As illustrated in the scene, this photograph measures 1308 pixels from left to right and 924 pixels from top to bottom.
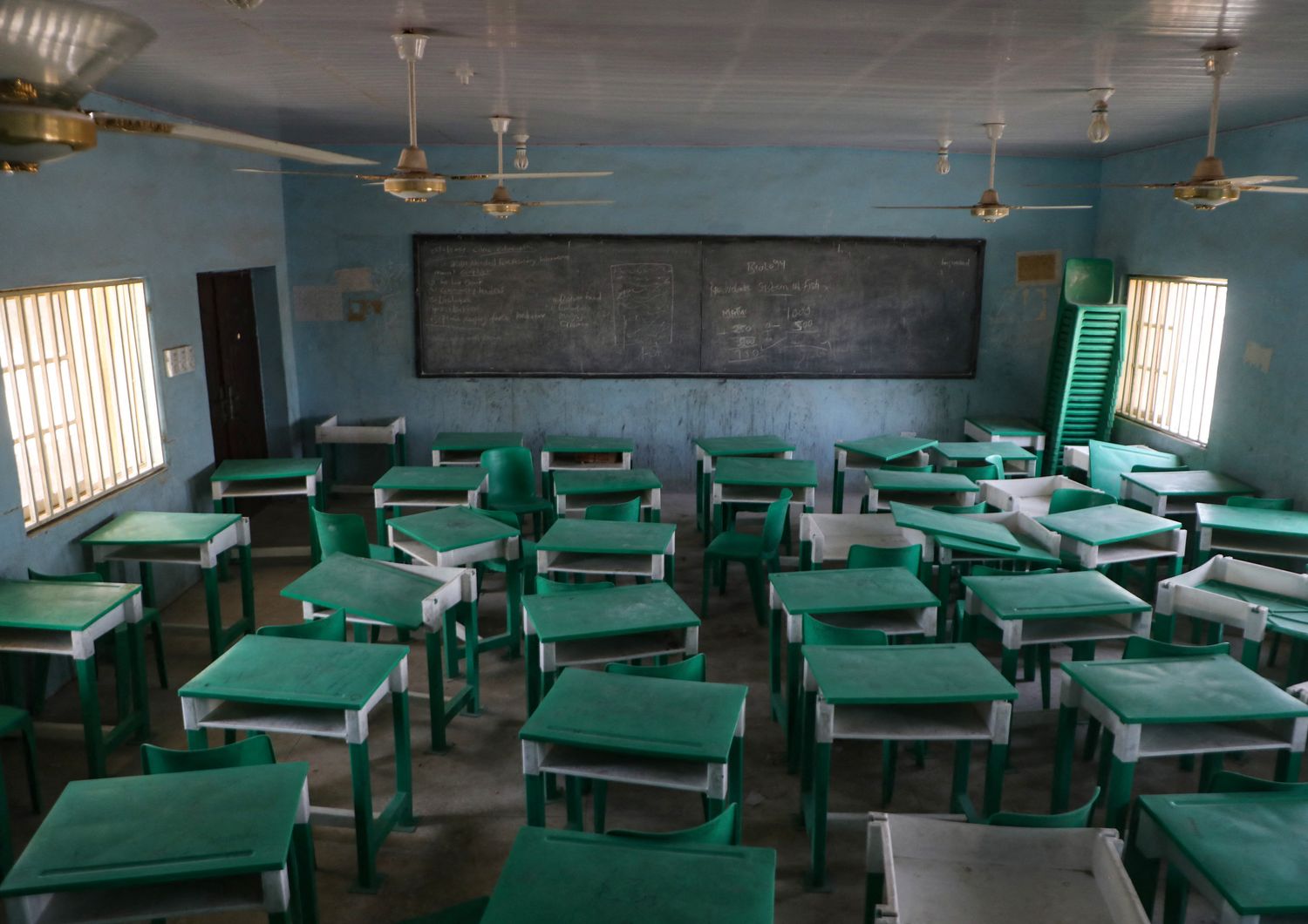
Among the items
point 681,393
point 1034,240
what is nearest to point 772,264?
point 681,393

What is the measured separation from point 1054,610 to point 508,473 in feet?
13.7

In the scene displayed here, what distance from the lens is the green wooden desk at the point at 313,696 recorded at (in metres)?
3.53

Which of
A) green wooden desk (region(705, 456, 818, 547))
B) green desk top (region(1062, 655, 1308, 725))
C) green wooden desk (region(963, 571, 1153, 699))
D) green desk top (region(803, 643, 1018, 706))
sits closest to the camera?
green desk top (region(1062, 655, 1308, 725))

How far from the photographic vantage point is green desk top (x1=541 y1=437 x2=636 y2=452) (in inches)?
314

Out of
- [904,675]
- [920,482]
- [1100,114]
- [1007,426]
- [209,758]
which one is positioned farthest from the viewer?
[1007,426]

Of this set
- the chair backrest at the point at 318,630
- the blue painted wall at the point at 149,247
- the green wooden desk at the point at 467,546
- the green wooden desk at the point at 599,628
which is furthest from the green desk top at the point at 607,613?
the blue painted wall at the point at 149,247

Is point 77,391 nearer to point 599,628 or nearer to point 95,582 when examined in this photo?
point 95,582

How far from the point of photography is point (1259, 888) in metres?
2.51

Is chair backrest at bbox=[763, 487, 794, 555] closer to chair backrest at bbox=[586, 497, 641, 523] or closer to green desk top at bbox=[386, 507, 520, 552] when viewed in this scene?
chair backrest at bbox=[586, 497, 641, 523]

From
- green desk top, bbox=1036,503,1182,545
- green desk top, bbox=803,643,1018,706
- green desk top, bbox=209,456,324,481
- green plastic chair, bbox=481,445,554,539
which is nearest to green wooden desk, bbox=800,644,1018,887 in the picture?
green desk top, bbox=803,643,1018,706

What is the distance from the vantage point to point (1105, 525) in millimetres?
5664

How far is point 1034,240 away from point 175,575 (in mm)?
7890

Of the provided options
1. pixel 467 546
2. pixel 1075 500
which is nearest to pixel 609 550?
pixel 467 546

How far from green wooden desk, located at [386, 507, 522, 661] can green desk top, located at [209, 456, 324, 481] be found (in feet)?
5.16
